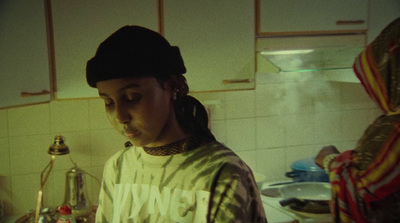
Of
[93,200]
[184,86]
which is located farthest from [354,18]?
[93,200]

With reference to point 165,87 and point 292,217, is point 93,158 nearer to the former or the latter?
point 292,217

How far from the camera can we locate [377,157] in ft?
4.40

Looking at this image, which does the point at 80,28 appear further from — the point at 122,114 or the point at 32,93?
the point at 122,114

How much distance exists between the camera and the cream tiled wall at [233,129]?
2.06 m

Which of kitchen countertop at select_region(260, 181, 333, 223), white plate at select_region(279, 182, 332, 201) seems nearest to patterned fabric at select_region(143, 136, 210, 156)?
kitchen countertop at select_region(260, 181, 333, 223)

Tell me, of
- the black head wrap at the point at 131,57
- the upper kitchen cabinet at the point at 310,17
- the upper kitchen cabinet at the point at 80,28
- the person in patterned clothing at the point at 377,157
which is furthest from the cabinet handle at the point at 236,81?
the black head wrap at the point at 131,57

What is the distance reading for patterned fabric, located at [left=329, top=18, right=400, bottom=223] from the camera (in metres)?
1.31

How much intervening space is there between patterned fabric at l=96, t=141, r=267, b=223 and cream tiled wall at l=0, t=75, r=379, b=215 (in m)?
0.93

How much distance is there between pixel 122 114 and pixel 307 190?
4.75ft

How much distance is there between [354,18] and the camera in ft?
7.03

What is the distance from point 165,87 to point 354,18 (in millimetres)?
1357

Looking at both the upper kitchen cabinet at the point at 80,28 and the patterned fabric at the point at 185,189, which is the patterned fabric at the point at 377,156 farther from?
the upper kitchen cabinet at the point at 80,28

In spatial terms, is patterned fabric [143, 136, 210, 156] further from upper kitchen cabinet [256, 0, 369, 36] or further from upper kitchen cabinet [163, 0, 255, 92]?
upper kitchen cabinet [256, 0, 369, 36]

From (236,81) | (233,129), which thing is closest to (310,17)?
(236,81)
